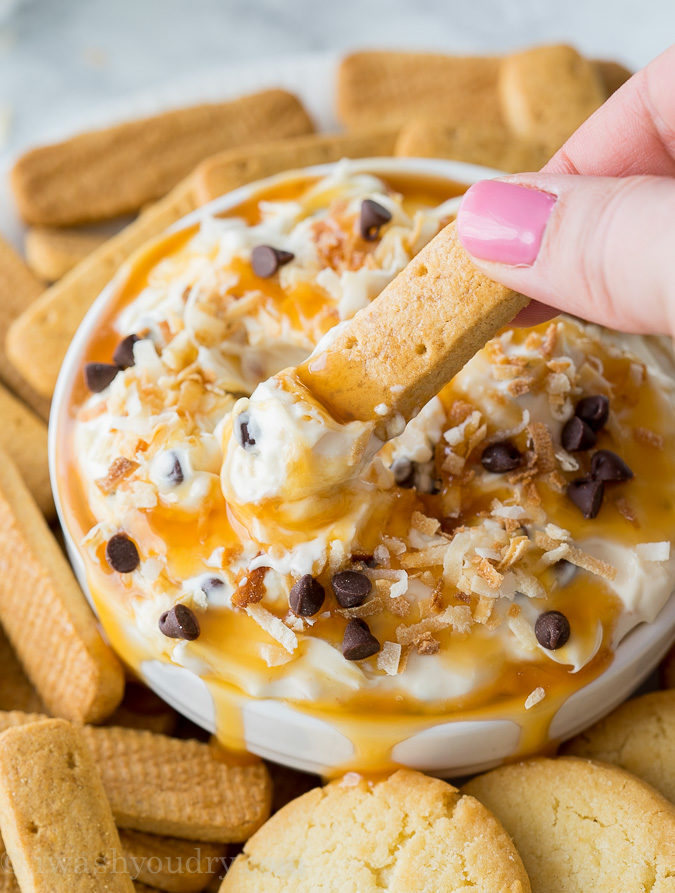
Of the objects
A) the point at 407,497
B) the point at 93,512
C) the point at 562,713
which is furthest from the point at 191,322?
the point at 562,713

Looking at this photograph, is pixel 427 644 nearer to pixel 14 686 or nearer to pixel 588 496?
pixel 588 496

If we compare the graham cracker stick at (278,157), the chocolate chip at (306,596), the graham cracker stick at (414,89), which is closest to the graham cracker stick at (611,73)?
the graham cracker stick at (414,89)

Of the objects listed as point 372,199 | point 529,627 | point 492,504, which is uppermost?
point 372,199

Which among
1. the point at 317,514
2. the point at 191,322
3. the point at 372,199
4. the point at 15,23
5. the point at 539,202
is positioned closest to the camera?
the point at 539,202

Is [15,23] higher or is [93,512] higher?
[15,23]

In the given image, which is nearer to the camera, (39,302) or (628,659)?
(628,659)

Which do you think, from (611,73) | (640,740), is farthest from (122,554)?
(611,73)

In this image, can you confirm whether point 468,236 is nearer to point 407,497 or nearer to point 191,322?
point 407,497
